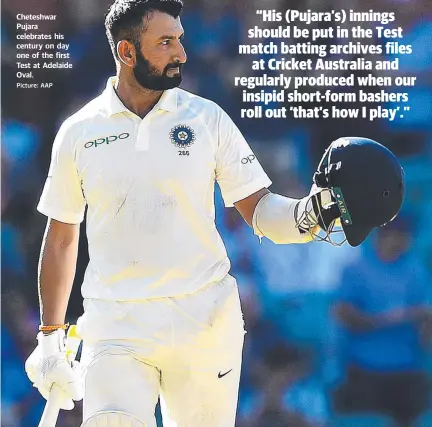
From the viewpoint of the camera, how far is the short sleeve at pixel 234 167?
138 inches

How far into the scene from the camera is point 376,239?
5.19m

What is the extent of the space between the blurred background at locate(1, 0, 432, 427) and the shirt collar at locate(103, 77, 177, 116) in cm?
164

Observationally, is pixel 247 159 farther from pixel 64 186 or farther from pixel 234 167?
pixel 64 186

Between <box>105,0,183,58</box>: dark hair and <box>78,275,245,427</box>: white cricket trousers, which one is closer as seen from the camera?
<box>78,275,245,427</box>: white cricket trousers

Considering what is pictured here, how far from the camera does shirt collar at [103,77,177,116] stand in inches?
138

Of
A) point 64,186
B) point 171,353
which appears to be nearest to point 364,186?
point 171,353

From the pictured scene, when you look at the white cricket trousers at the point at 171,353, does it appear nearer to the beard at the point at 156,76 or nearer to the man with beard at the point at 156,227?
the man with beard at the point at 156,227

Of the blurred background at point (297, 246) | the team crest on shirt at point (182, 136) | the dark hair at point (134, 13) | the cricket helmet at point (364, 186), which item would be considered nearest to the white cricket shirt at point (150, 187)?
the team crest on shirt at point (182, 136)

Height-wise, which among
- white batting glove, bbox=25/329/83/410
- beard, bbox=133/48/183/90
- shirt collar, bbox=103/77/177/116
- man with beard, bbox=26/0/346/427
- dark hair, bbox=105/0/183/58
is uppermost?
dark hair, bbox=105/0/183/58

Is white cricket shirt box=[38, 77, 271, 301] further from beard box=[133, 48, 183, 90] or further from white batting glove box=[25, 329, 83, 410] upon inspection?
white batting glove box=[25, 329, 83, 410]

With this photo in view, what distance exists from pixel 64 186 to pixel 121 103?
1.04 ft

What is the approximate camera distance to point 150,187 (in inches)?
132

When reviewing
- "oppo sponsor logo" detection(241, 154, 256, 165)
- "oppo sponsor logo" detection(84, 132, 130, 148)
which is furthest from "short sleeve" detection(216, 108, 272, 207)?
"oppo sponsor logo" detection(84, 132, 130, 148)

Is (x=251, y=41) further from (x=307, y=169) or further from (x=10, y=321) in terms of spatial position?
(x=10, y=321)
